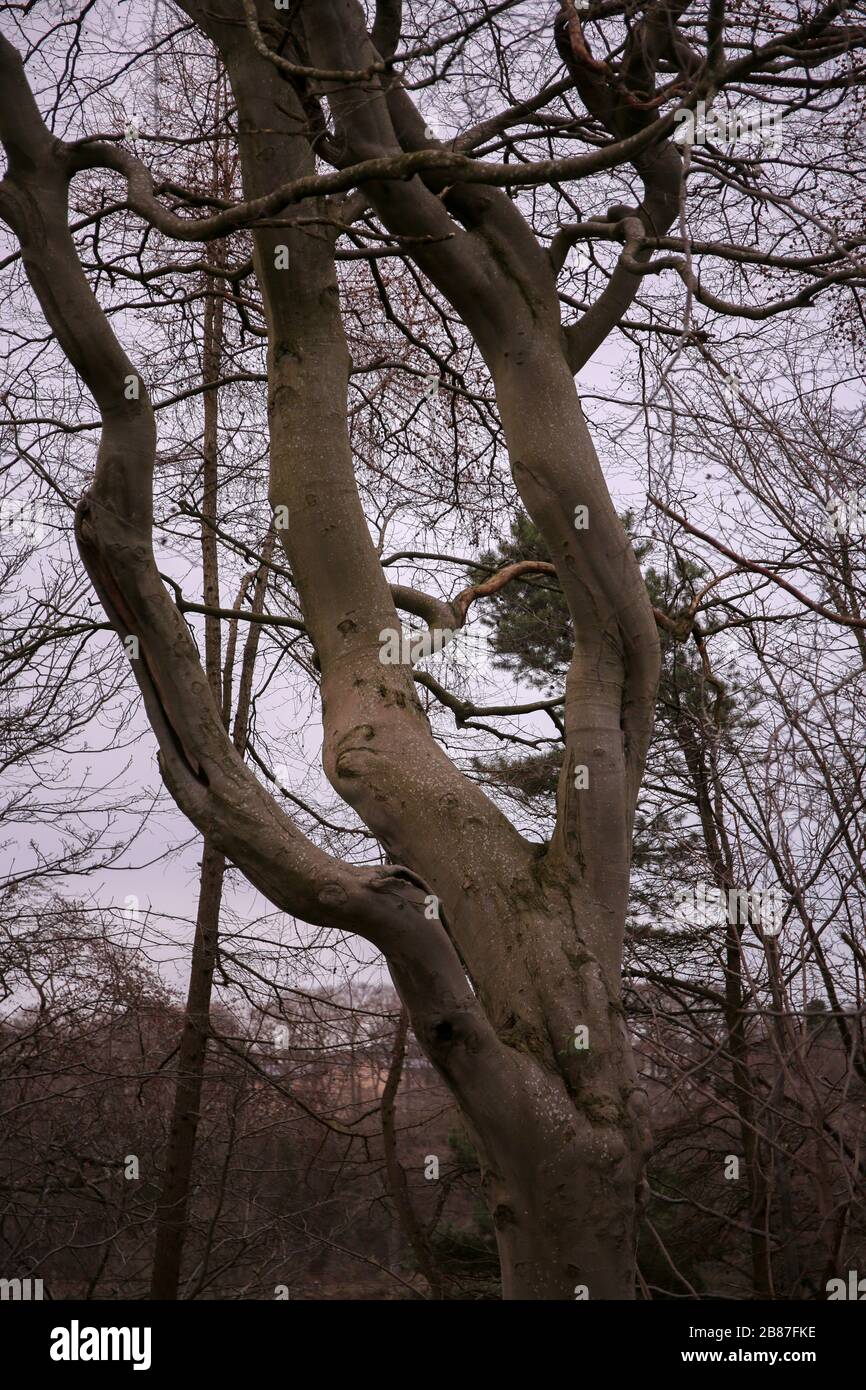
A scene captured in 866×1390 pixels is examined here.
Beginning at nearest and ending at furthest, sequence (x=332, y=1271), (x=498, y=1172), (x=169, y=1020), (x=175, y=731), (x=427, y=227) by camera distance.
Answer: (x=498, y=1172), (x=175, y=731), (x=427, y=227), (x=169, y=1020), (x=332, y=1271)

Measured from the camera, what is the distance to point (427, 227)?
354cm

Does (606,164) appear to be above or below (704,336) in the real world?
below

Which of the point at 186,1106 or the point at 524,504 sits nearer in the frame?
the point at 524,504

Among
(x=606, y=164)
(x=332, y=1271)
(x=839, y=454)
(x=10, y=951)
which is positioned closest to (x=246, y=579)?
(x=10, y=951)

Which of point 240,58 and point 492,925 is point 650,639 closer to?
point 492,925

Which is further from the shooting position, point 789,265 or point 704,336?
point 704,336

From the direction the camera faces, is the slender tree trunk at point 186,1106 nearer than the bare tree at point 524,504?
No

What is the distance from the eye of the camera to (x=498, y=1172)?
2.91 metres

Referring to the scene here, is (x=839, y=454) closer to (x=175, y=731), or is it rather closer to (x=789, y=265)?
(x=789, y=265)

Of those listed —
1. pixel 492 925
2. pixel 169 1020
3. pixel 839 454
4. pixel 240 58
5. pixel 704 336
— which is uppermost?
pixel 240 58

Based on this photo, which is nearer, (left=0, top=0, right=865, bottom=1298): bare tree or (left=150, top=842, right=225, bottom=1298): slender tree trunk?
(left=0, top=0, right=865, bottom=1298): bare tree

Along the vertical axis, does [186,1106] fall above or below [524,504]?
below

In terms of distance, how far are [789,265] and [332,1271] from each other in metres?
10.1

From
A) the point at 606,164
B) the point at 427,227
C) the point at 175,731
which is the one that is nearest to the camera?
the point at 606,164
